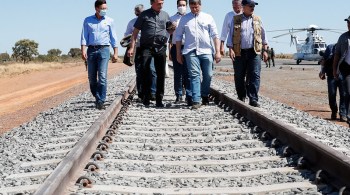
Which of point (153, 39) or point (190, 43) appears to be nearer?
point (190, 43)

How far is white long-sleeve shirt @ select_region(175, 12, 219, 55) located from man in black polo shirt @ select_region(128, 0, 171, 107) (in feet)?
1.17

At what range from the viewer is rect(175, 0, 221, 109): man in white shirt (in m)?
10.0

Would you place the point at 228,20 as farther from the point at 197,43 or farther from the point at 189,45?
the point at 189,45

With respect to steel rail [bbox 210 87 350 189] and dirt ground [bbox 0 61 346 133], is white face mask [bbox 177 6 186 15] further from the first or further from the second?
steel rail [bbox 210 87 350 189]

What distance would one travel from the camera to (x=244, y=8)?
32.4ft

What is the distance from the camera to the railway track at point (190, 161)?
419 cm

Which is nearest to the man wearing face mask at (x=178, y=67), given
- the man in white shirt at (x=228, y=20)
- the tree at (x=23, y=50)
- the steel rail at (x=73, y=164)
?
the man in white shirt at (x=228, y=20)

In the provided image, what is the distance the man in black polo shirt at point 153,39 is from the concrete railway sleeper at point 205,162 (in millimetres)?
2681

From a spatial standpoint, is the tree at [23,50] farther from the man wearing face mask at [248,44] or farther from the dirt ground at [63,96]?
the man wearing face mask at [248,44]

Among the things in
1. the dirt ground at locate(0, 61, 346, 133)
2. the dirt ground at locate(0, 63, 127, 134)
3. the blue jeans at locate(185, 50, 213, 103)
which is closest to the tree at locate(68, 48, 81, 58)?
the dirt ground at locate(0, 63, 127, 134)

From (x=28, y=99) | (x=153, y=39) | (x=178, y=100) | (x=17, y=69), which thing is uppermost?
(x=153, y=39)

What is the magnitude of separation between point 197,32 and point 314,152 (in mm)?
5560

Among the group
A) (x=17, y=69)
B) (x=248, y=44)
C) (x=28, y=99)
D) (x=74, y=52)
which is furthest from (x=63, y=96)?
(x=74, y=52)

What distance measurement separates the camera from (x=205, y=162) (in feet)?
17.2
